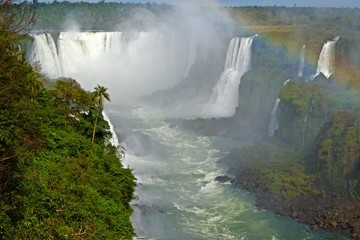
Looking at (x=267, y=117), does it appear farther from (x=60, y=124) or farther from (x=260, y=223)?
(x=60, y=124)

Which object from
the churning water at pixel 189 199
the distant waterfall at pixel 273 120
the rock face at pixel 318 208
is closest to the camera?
the churning water at pixel 189 199

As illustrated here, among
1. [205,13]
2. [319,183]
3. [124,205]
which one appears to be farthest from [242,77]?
[205,13]

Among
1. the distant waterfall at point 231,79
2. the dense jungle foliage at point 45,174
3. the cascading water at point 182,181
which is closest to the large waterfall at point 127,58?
the cascading water at point 182,181

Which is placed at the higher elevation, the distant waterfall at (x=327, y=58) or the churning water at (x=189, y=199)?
the distant waterfall at (x=327, y=58)

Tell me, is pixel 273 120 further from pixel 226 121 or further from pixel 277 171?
pixel 277 171

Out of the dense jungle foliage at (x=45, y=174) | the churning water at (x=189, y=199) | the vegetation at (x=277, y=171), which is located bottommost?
the churning water at (x=189, y=199)

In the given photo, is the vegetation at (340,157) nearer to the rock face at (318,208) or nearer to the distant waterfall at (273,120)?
the rock face at (318,208)

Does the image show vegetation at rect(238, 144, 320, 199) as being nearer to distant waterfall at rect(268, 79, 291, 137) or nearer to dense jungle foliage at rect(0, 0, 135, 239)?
distant waterfall at rect(268, 79, 291, 137)
